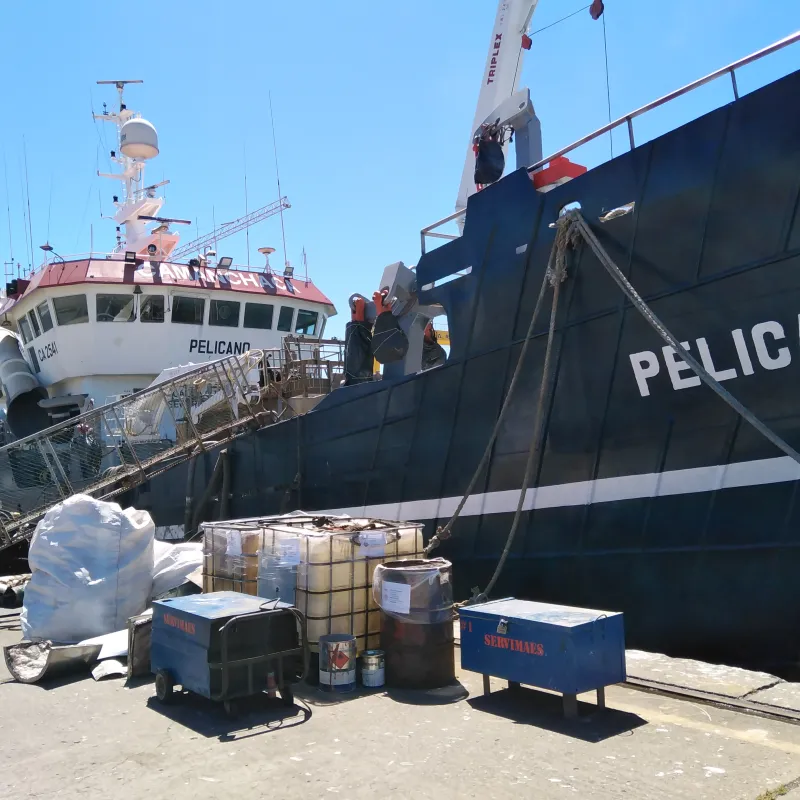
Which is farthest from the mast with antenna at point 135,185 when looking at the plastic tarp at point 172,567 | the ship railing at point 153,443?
the plastic tarp at point 172,567

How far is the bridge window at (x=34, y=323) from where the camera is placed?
1803cm

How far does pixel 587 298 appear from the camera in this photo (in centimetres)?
587

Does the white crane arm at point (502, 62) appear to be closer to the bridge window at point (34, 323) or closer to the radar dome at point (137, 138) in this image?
the bridge window at point (34, 323)

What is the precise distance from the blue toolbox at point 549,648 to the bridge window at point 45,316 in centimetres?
1542

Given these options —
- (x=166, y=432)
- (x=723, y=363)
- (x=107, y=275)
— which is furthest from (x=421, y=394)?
(x=107, y=275)

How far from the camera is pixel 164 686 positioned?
4.40m

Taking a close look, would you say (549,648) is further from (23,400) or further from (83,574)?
(23,400)

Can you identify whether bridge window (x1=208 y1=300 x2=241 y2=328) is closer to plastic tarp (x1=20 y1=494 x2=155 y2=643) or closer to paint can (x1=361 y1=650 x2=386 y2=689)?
plastic tarp (x1=20 y1=494 x2=155 y2=643)

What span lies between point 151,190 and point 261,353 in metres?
11.9

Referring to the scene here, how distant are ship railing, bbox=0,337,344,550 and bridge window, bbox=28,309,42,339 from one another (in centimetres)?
649

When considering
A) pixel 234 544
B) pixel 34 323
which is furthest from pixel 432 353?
pixel 34 323

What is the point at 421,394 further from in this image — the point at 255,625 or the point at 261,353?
the point at 261,353

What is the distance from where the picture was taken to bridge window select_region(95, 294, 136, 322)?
16.4m

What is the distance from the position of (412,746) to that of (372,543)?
63.7 inches
